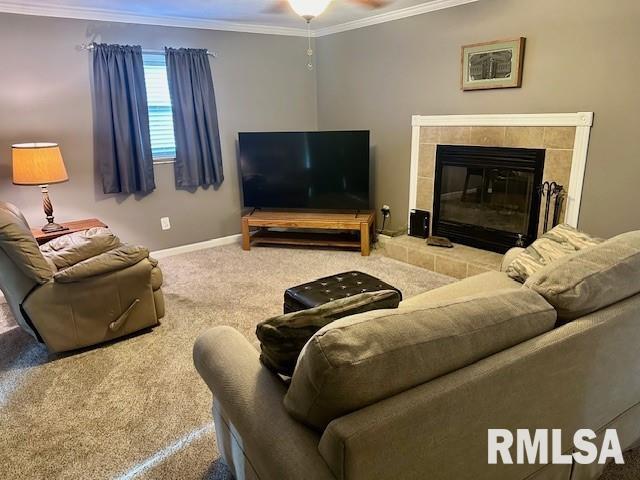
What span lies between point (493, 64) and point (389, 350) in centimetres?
327

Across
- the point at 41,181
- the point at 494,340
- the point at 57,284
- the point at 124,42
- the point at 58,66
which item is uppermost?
the point at 124,42

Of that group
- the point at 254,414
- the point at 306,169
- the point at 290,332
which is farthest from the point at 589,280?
the point at 306,169

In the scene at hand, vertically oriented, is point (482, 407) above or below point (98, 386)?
above

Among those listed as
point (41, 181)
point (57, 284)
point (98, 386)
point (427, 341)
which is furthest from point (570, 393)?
point (41, 181)

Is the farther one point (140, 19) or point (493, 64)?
point (140, 19)

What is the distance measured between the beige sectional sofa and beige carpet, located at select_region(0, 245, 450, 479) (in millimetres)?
464

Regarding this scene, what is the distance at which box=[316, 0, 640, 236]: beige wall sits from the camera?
2955 millimetres

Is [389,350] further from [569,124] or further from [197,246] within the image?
[197,246]

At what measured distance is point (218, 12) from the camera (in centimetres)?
399

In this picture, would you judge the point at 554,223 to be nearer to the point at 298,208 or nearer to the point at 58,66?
the point at 298,208

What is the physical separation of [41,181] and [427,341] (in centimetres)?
336

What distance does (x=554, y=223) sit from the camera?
3.43m

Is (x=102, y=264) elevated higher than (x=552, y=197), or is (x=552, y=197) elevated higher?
(x=552, y=197)

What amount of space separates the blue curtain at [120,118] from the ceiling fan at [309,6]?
1.36m
